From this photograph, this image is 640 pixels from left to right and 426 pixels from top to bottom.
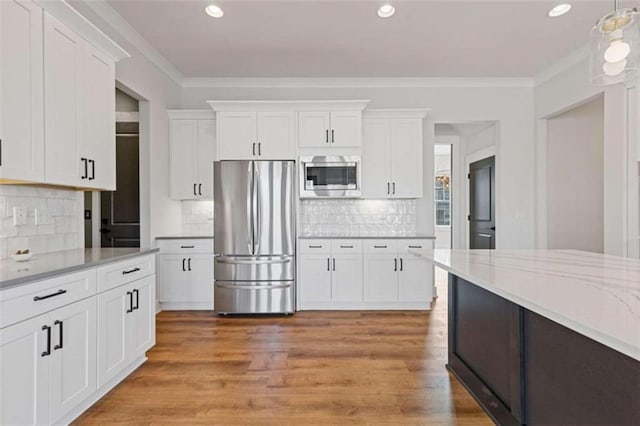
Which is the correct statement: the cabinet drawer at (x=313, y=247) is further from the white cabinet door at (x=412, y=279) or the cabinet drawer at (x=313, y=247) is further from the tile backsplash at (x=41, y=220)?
the tile backsplash at (x=41, y=220)

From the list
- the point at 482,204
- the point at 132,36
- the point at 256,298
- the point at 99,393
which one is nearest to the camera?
the point at 99,393

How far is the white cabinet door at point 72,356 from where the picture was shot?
69.4 inches

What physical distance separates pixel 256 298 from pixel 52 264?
7.39ft

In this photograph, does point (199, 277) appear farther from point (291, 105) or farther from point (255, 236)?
point (291, 105)

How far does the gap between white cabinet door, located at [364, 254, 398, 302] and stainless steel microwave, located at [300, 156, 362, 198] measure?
33.6 inches

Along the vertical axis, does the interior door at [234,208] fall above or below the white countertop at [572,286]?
above

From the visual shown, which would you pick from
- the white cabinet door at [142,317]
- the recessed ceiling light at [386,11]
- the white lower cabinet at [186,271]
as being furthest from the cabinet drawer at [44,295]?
the recessed ceiling light at [386,11]

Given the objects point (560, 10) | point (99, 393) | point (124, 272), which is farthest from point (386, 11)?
point (99, 393)

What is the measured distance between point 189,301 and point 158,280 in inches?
17.1

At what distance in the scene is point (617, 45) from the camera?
1.84m

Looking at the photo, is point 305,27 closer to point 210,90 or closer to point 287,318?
point 210,90

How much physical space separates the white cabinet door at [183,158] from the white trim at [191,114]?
0.05 metres

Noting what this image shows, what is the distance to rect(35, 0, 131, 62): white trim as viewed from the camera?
209cm

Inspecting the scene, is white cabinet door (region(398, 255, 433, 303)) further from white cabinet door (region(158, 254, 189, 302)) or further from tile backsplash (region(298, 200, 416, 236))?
white cabinet door (region(158, 254, 189, 302))
